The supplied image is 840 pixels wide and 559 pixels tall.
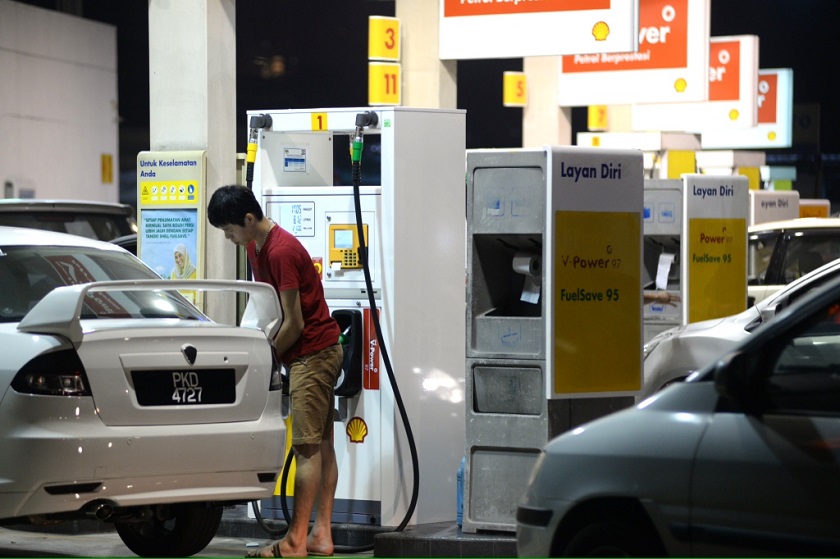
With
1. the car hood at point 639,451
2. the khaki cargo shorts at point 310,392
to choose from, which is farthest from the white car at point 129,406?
the car hood at point 639,451

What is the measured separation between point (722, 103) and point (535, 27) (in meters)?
7.39

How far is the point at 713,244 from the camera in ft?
38.3

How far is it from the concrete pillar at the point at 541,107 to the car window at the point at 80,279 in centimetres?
1146

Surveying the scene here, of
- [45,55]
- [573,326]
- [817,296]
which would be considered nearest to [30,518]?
[573,326]

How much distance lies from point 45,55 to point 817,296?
13558 millimetres

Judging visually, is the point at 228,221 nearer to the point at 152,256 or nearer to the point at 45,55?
the point at 152,256

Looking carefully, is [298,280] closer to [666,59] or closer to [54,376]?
[54,376]

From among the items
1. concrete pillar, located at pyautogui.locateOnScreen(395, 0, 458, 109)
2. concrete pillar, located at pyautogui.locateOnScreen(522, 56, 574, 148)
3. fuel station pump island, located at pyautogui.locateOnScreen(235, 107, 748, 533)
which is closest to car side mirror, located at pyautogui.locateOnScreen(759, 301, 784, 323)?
fuel station pump island, located at pyautogui.locateOnScreen(235, 107, 748, 533)

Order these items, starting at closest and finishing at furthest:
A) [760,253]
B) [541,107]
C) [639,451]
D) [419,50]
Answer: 1. [639,451]
2. [760,253]
3. [419,50]
4. [541,107]

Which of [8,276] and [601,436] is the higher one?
[8,276]

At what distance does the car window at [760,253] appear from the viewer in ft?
49.8

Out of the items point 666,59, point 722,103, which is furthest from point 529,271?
point 722,103

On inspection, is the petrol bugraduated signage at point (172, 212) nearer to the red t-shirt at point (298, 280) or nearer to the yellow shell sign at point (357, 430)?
the yellow shell sign at point (357, 430)

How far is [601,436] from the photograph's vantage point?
5.14m
